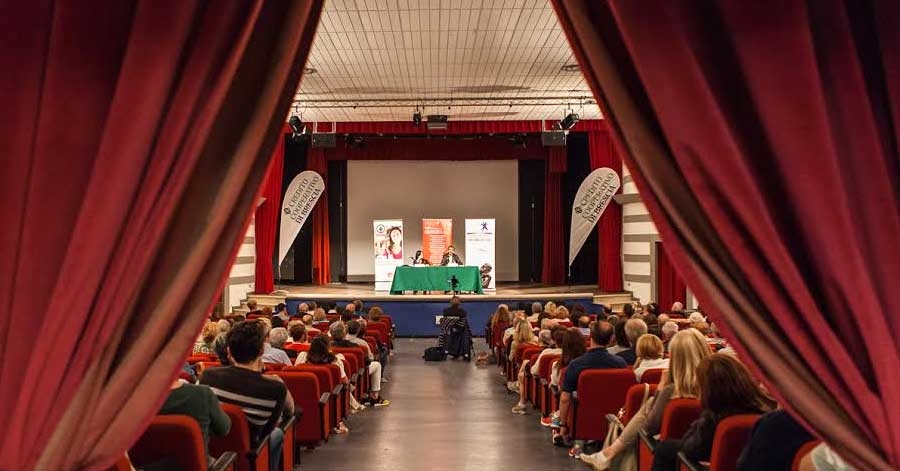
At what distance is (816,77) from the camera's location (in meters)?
2.26

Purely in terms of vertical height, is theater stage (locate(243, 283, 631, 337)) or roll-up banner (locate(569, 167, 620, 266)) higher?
roll-up banner (locate(569, 167, 620, 266))

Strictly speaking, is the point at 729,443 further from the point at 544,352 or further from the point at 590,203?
the point at 590,203

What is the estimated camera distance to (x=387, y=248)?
16172 mm

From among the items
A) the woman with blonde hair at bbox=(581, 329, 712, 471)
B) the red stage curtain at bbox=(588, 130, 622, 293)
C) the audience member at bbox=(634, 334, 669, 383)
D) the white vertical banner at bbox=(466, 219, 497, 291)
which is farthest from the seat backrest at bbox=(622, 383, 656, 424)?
the red stage curtain at bbox=(588, 130, 622, 293)

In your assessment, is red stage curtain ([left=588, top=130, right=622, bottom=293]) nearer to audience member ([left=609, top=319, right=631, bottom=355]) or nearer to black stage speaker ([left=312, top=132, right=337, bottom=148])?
black stage speaker ([left=312, top=132, right=337, bottom=148])

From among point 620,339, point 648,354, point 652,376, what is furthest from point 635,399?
point 620,339

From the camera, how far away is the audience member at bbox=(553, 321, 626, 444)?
211 inches

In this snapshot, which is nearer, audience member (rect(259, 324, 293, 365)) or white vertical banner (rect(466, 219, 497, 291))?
audience member (rect(259, 324, 293, 365))

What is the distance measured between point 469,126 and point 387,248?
2.88m

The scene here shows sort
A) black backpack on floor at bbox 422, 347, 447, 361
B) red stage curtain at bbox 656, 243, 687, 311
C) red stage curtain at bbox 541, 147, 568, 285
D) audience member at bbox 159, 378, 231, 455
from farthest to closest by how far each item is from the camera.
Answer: red stage curtain at bbox 541, 147, 568, 285
red stage curtain at bbox 656, 243, 687, 311
black backpack on floor at bbox 422, 347, 447, 361
audience member at bbox 159, 378, 231, 455

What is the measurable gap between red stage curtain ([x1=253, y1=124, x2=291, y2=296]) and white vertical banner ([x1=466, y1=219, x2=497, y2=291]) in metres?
3.85

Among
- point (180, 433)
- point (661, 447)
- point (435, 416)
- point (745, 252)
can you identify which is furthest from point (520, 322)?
point (745, 252)

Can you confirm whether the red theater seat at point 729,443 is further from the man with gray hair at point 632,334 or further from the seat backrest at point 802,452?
the man with gray hair at point 632,334

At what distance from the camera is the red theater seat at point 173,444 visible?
3000 mm
